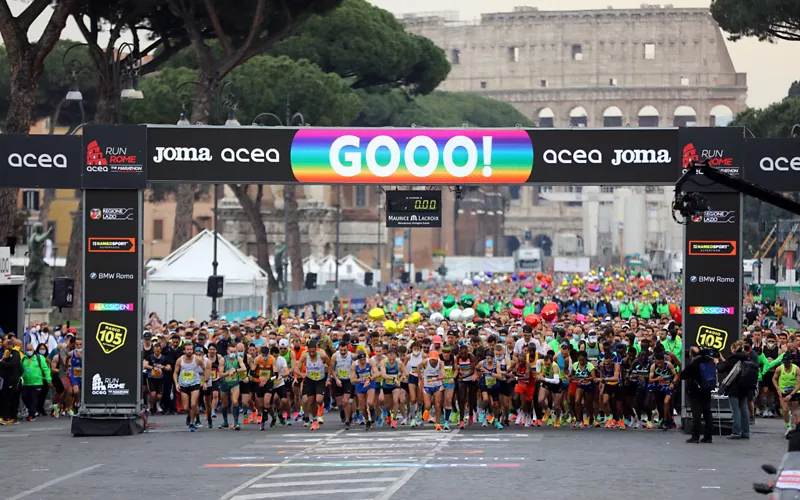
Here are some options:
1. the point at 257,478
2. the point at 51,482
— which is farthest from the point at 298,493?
the point at 51,482

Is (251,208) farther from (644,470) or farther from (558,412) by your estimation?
(644,470)

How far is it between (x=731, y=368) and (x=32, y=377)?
36.5 ft

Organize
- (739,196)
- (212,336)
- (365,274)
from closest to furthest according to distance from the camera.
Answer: (739,196), (212,336), (365,274)

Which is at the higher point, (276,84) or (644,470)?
(276,84)

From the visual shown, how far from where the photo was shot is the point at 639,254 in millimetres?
117250

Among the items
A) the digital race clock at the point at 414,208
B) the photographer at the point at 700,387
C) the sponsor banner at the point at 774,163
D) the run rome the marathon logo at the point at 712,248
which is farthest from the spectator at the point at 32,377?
the sponsor banner at the point at 774,163

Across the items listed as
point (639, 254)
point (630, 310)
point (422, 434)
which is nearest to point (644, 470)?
point (422, 434)

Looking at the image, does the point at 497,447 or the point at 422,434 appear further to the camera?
the point at 422,434

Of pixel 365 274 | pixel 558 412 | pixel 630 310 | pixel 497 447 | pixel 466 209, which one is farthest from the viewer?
pixel 466 209

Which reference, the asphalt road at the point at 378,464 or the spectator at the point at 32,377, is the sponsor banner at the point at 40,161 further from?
the spectator at the point at 32,377

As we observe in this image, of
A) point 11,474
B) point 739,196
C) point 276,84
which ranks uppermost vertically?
point 276,84

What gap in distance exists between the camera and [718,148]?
20.8 metres

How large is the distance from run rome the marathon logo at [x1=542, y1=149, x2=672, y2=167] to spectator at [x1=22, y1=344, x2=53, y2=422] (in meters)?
9.22

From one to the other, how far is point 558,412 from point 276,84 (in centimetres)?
3249
